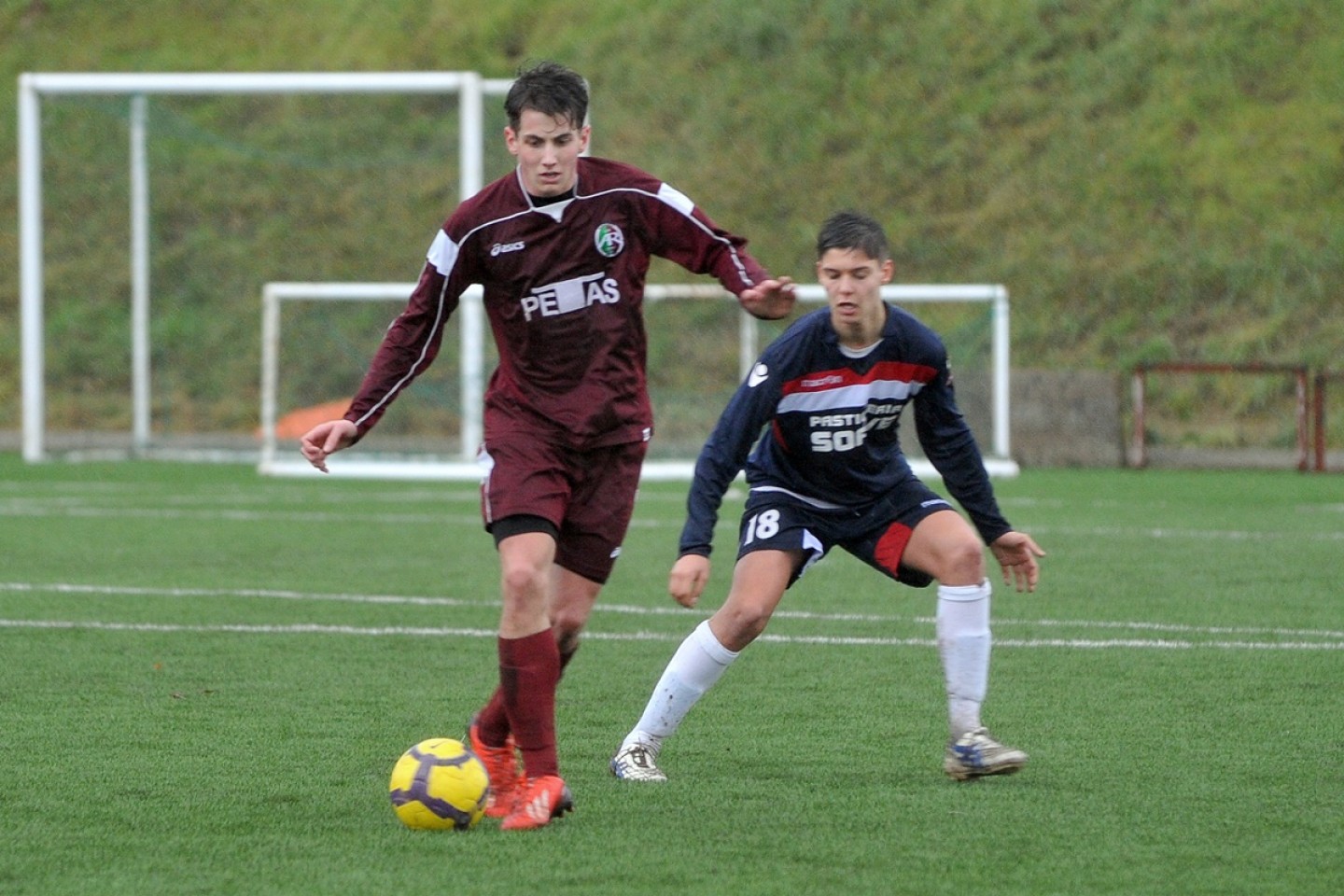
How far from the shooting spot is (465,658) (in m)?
6.83

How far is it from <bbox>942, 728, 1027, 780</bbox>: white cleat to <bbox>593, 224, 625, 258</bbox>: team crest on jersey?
1.40 meters

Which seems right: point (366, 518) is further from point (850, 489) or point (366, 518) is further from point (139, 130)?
point (850, 489)

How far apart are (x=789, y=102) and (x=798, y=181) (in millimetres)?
1320

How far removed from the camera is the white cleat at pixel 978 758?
15.3 feet

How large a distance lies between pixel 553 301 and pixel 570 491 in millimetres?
439

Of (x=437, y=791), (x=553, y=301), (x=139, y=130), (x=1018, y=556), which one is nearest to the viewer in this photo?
(x=437, y=791)

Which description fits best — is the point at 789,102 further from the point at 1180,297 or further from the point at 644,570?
the point at 644,570

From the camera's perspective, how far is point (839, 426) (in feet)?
16.3

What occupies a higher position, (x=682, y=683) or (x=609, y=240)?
(x=609, y=240)

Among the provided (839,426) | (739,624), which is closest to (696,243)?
(839,426)

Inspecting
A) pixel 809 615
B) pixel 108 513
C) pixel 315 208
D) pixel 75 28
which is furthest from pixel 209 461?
pixel 75 28

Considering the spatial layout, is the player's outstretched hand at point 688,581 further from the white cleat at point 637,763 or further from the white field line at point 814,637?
the white field line at point 814,637

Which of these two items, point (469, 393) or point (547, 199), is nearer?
point (547, 199)

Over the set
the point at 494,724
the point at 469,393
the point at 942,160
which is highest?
the point at 942,160
